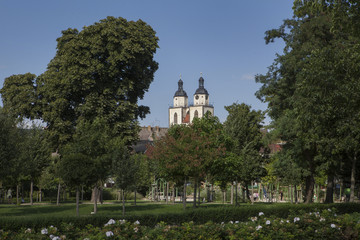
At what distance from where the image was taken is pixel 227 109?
4597cm

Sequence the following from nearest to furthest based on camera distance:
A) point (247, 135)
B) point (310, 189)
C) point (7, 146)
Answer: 1. point (7, 146)
2. point (310, 189)
3. point (247, 135)

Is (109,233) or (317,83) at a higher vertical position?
(317,83)

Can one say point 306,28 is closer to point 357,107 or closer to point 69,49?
point 357,107

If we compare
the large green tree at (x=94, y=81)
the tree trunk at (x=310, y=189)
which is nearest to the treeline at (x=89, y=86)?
the large green tree at (x=94, y=81)

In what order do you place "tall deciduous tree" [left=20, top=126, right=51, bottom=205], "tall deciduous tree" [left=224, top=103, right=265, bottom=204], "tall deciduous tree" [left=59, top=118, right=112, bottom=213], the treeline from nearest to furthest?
"tall deciduous tree" [left=59, top=118, right=112, bottom=213] < "tall deciduous tree" [left=20, top=126, right=51, bottom=205] < the treeline < "tall deciduous tree" [left=224, top=103, right=265, bottom=204]

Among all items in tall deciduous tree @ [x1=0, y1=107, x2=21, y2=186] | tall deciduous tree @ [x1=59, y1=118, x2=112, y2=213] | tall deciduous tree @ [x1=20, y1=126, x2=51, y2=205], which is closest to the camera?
tall deciduous tree @ [x1=0, y1=107, x2=21, y2=186]

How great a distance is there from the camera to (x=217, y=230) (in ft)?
38.5

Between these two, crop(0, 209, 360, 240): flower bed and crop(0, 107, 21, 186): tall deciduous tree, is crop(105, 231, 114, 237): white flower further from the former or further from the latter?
crop(0, 107, 21, 186): tall deciduous tree

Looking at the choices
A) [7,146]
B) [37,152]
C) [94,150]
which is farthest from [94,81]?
[7,146]

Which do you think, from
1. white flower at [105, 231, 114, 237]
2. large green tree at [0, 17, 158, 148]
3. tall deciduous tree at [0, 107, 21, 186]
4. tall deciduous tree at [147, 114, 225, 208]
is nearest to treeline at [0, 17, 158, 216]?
large green tree at [0, 17, 158, 148]

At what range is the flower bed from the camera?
10867 mm

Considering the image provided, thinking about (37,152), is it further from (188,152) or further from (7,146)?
(188,152)

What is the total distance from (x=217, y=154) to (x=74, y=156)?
9021 mm

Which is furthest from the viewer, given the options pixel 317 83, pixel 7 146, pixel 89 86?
pixel 89 86
